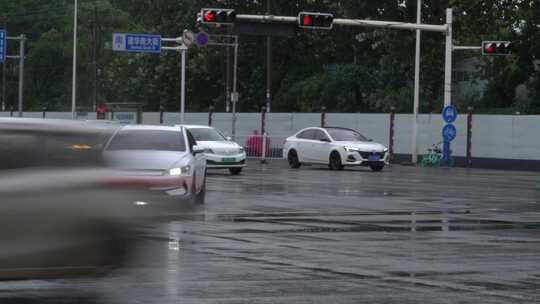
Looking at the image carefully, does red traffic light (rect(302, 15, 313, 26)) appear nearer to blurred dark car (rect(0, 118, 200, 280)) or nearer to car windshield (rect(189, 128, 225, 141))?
car windshield (rect(189, 128, 225, 141))

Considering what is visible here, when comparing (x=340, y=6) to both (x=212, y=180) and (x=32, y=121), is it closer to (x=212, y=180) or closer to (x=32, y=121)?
(x=212, y=180)

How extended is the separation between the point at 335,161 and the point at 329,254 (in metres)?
27.2

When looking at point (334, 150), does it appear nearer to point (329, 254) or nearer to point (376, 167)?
point (376, 167)

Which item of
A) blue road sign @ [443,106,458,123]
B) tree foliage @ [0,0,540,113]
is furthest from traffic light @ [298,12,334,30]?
tree foliage @ [0,0,540,113]

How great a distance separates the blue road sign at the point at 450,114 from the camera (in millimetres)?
45938

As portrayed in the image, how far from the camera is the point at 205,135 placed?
3491 cm

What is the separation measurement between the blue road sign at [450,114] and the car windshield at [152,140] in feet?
82.8

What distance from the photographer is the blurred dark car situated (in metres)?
9.16

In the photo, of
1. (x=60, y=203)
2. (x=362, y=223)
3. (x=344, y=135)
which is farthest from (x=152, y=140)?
(x=344, y=135)

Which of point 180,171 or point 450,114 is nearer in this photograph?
point 180,171

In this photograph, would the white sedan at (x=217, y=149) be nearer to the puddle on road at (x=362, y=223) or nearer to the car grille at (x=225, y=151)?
the car grille at (x=225, y=151)

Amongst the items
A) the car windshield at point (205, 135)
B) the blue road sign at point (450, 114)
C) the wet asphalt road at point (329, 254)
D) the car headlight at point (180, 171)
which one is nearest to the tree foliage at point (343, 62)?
the blue road sign at point (450, 114)

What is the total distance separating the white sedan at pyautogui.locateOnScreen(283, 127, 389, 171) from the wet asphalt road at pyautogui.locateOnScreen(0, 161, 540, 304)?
46.1 ft

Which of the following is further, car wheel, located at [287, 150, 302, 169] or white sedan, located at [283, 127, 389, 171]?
car wheel, located at [287, 150, 302, 169]
